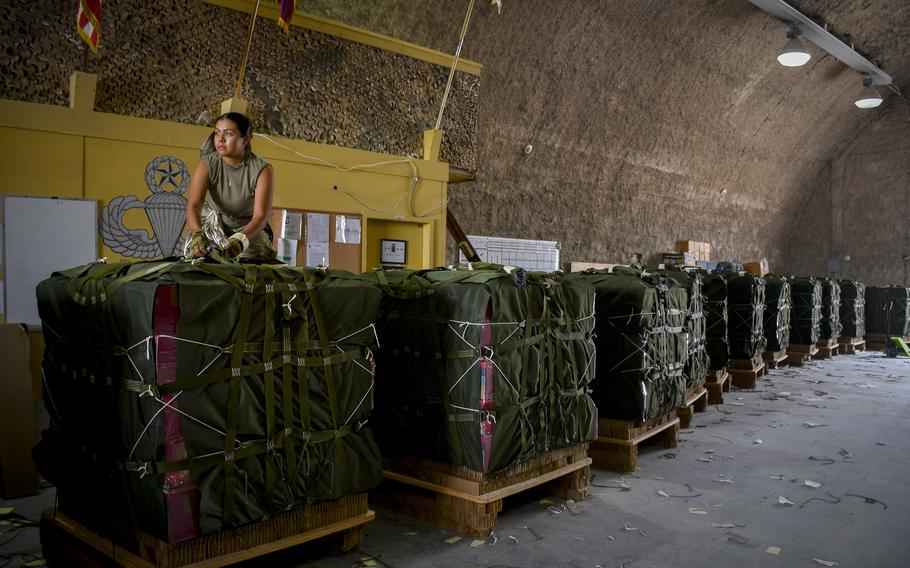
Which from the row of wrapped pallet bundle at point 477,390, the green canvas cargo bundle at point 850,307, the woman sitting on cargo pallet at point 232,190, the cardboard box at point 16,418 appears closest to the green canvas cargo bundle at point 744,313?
the row of wrapped pallet bundle at point 477,390

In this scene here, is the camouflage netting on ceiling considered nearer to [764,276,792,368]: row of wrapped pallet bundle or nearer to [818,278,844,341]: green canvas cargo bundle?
[764,276,792,368]: row of wrapped pallet bundle

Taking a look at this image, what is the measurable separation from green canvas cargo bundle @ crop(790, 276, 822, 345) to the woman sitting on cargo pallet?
10.7 meters

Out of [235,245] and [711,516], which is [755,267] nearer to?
[711,516]

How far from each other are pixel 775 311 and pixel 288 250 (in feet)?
24.7

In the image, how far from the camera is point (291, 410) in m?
3.15

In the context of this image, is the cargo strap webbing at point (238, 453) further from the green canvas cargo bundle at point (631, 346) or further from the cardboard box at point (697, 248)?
the cardboard box at point (697, 248)

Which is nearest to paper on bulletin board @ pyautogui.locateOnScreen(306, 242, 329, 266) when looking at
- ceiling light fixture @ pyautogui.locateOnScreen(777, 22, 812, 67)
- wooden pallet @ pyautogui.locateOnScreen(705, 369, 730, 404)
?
wooden pallet @ pyautogui.locateOnScreen(705, 369, 730, 404)

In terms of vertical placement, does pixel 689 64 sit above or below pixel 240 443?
above

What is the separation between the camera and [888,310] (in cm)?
1530

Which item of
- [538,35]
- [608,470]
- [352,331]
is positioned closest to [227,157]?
[352,331]

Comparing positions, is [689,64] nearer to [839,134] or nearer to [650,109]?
[650,109]

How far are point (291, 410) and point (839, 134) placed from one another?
22.8 m

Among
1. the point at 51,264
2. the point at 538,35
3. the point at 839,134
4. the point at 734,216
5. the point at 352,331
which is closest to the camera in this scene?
the point at 352,331

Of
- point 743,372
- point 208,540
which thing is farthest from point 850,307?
point 208,540
